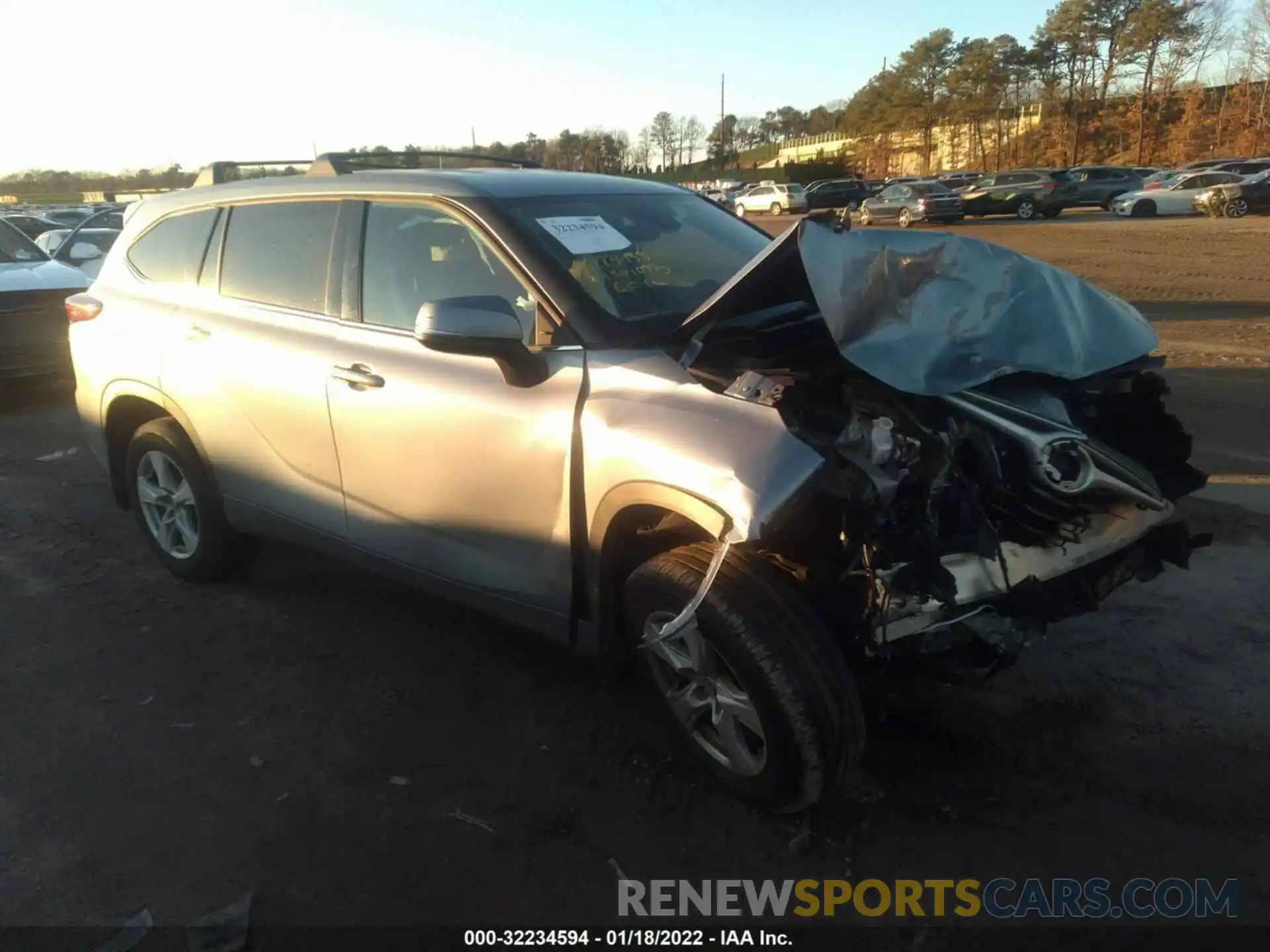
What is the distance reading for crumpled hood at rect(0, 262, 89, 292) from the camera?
8.69 m

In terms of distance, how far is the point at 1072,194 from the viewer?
34562 mm

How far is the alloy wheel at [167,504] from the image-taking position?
4.64 meters

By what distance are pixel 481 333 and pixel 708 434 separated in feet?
2.63

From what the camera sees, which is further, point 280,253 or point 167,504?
point 167,504

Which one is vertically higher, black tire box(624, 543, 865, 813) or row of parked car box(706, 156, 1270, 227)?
black tire box(624, 543, 865, 813)

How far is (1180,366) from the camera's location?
807cm

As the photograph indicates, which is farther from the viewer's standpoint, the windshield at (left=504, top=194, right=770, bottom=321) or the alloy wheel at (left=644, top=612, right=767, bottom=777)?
the windshield at (left=504, top=194, right=770, bottom=321)

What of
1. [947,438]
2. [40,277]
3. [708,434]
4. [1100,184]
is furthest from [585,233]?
[1100,184]

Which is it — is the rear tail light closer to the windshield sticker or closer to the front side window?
the front side window

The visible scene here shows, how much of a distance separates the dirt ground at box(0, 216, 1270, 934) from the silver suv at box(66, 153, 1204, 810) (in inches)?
13.0

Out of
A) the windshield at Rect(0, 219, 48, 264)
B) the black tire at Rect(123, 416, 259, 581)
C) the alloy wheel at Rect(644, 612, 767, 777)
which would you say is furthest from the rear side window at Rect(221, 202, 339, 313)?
the windshield at Rect(0, 219, 48, 264)

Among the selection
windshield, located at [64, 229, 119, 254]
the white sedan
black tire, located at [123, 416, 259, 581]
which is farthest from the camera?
the white sedan

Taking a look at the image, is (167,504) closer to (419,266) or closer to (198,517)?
(198,517)

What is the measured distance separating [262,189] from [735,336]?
8.11 feet
